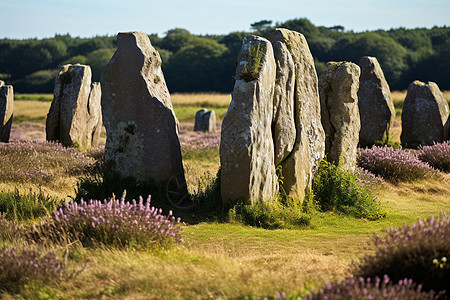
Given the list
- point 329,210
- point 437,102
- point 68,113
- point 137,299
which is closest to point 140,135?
point 329,210

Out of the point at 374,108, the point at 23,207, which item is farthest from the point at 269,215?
the point at 374,108

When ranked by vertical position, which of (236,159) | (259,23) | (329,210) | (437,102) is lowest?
(329,210)

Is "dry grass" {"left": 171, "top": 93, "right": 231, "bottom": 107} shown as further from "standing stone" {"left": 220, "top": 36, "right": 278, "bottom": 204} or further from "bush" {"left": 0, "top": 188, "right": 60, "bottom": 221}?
"bush" {"left": 0, "top": 188, "right": 60, "bottom": 221}

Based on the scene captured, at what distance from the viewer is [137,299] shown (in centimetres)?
468

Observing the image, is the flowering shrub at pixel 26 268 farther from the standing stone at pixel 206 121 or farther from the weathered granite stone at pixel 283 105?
the standing stone at pixel 206 121

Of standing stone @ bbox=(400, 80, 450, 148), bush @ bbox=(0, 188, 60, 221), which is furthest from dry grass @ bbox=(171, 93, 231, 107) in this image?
bush @ bbox=(0, 188, 60, 221)

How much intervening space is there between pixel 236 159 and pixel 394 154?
7241 millimetres

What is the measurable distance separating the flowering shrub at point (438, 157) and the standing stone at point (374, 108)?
7.33 feet

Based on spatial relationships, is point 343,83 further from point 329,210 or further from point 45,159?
point 45,159

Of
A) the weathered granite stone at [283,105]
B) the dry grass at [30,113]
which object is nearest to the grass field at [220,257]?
the weathered granite stone at [283,105]

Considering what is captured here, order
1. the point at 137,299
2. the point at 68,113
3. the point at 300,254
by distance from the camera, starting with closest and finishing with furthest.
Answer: the point at 137,299 < the point at 300,254 < the point at 68,113

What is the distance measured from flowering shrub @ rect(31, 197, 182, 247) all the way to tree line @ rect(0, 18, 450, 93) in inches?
2323

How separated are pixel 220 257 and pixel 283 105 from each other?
4200 millimetres

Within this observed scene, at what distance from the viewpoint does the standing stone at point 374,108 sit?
17.8 metres
